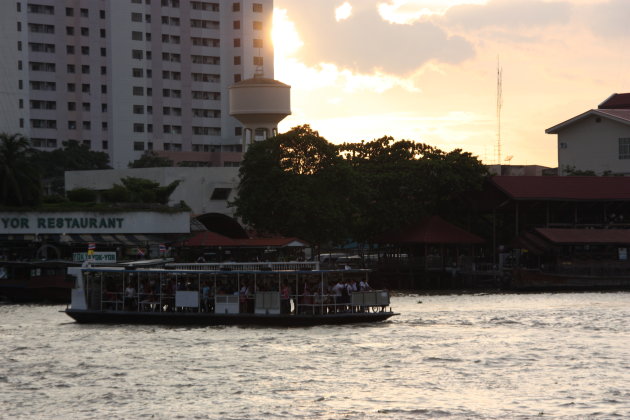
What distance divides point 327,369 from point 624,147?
75078 millimetres

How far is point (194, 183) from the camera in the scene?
102 meters

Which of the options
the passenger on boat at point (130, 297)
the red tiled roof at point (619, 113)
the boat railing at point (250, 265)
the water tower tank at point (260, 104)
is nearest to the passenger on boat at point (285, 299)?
the boat railing at point (250, 265)

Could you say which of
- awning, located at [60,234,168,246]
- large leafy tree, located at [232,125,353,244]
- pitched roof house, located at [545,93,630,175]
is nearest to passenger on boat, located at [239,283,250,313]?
awning, located at [60,234,168,246]

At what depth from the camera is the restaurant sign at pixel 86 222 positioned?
8031 centimetres

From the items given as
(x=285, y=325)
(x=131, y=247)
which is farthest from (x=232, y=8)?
(x=285, y=325)

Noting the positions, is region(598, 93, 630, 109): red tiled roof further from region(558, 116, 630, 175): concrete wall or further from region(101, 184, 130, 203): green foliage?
region(101, 184, 130, 203): green foliage

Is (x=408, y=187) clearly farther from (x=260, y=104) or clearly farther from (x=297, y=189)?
(x=260, y=104)

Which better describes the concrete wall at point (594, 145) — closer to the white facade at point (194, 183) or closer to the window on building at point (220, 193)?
the window on building at point (220, 193)

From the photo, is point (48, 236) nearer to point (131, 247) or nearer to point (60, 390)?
point (131, 247)

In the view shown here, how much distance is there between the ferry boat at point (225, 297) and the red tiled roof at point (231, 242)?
26783mm

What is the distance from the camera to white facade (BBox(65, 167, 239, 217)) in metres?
101

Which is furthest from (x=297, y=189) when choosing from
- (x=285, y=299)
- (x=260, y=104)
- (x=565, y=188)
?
(x=285, y=299)

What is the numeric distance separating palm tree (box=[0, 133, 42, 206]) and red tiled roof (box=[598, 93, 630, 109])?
69.6 m

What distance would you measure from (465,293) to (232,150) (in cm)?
8885
